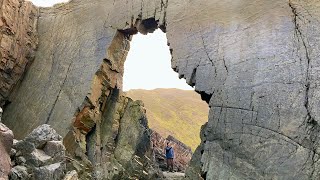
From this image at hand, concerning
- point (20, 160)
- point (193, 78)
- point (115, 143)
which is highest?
point (193, 78)

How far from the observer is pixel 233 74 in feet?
32.0

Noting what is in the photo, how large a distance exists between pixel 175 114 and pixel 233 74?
38556mm

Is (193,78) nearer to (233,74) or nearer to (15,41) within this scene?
(233,74)

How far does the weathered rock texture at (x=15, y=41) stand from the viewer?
Result: 525 inches

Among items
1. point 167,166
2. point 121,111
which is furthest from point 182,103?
point 121,111

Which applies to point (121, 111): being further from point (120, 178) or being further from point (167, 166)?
point (167, 166)

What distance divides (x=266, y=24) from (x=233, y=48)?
92 centimetres

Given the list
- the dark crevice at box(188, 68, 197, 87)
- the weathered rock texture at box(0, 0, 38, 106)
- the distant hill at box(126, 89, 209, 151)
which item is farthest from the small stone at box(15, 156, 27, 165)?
the distant hill at box(126, 89, 209, 151)

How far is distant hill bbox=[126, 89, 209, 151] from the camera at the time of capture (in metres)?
43.1

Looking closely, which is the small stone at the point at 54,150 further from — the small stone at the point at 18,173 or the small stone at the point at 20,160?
the small stone at the point at 18,173

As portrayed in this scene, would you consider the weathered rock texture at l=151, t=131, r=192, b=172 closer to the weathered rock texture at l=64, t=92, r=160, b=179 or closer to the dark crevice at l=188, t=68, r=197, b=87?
the weathered rock texture at l=64, t=92, r=160, b=179

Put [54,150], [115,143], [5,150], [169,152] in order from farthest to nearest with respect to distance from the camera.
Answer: [169,152], [115,143], [54,150], [5,150]

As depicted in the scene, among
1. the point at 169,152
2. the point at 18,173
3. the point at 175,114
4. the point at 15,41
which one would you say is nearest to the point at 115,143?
the point at 169,152

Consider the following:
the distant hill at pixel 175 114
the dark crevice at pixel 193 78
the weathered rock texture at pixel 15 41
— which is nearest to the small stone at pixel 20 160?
the dark crevice at pixel 193 78
